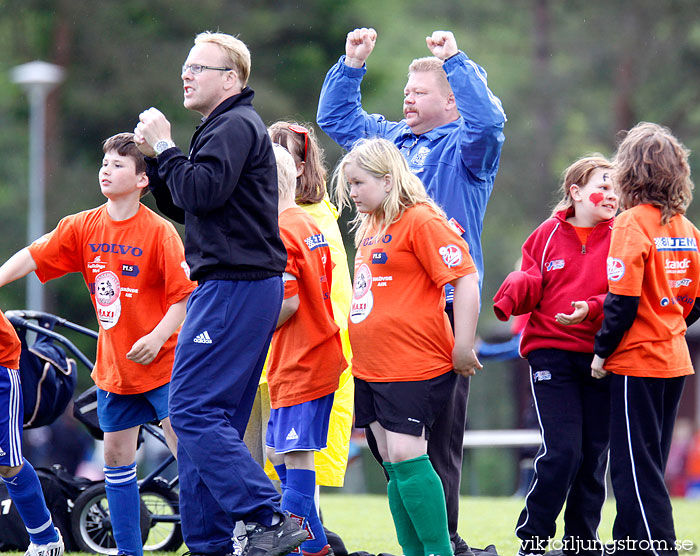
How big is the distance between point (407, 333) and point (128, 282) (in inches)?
53.4

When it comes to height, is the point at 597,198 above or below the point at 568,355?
above

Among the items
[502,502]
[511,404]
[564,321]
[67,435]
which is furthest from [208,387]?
[511,404]

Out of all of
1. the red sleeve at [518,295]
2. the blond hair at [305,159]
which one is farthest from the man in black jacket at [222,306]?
the red sleeve at [518,295]

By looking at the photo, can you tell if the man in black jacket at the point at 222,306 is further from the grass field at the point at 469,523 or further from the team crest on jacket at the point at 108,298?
the grass field at the point at 469,523

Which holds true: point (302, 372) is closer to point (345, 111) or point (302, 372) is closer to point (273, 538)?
point (273, 538)

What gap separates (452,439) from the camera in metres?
5.05

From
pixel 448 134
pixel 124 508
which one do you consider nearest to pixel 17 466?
pixel 124 508

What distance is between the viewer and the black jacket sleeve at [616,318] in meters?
4.70

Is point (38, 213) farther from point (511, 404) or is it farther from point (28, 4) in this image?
point (511, 404)

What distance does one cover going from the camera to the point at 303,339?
487 centimetres

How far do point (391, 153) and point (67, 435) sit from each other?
13371 millimetres

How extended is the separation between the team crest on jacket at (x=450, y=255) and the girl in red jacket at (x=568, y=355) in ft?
1.55

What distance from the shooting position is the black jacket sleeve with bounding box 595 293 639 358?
15.4 ft

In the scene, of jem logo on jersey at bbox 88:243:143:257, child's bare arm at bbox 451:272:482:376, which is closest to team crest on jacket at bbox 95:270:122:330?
jem logo on jersey at bbox 88:243:143:257
